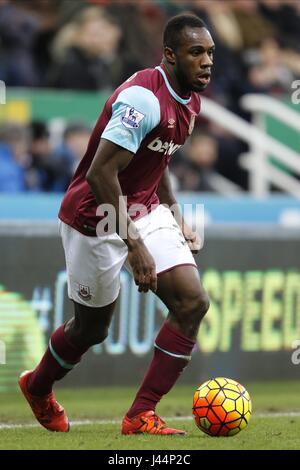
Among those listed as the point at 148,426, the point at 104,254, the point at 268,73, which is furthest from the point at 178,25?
the point at 268,73

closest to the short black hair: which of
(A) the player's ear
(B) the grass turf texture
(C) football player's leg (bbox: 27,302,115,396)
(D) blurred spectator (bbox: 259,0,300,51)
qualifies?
(A) the player's ear

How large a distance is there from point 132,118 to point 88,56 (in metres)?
7.13

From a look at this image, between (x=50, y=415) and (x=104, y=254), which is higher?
(x=104, y=254)

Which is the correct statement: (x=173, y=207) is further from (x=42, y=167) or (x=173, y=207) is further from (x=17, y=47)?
(x=17, y=47)

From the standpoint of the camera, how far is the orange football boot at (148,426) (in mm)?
7086

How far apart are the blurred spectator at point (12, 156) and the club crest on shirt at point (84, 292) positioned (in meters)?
4.93

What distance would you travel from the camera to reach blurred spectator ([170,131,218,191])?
13.5 metres

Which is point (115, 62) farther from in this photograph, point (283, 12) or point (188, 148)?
point (283, 12)

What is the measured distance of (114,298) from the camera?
7461mm

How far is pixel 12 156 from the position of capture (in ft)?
40.4

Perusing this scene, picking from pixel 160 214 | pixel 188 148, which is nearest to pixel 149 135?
pixel 160 214

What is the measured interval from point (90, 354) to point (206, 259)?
1481 millimetres

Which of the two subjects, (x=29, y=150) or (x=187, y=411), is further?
(x=29, y=150)

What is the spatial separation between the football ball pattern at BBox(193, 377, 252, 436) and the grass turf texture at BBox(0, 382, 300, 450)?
0.07 metres
